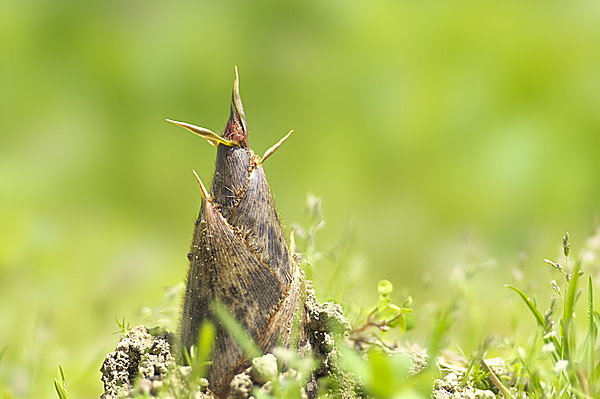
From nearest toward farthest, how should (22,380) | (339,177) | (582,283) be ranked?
(22,380)
(582,283)
(339,177)

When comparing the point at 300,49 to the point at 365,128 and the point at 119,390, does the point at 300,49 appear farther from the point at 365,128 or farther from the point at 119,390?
the point at 119,390

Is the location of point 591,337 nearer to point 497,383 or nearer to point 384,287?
point 497,383

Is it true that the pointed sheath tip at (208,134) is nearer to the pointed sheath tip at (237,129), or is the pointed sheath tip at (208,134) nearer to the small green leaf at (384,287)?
the pointed sheath tip at (237,129)

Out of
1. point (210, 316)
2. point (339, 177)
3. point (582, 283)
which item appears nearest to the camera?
point (210, 316)

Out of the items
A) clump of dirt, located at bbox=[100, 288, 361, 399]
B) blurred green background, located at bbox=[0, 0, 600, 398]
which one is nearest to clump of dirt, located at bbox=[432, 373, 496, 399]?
clump of dirt, located at bbox=[100, 288, 361, 399]

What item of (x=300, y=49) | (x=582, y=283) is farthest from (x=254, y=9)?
(x=582, y=283)
